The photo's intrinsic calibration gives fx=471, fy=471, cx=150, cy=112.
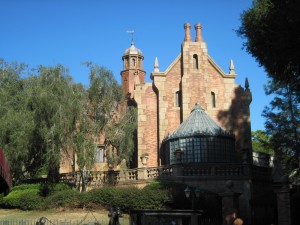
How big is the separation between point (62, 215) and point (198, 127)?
12.7m

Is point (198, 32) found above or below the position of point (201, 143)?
above

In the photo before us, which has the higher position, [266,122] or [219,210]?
[266,122]

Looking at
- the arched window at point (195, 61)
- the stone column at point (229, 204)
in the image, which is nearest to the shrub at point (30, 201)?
the stone column at point (229, 204)

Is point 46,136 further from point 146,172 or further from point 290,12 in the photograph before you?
point 290,12

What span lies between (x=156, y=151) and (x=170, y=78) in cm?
636

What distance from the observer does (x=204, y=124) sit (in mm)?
35000

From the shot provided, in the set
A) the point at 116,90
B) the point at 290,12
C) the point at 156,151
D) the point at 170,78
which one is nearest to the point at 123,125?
the point at 116,90

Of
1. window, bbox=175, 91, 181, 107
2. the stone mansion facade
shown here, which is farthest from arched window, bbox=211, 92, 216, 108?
window, bbox=175, 91, 181, 107

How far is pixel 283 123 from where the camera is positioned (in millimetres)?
38469

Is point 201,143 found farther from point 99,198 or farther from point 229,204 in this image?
point 229,204

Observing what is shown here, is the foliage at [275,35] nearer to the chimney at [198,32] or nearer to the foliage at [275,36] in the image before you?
the foliage at [275,36]

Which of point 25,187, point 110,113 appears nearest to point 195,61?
point 110,113

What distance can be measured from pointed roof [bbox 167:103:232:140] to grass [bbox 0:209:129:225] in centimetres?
981

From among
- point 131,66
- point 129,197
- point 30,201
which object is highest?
point 131,66
